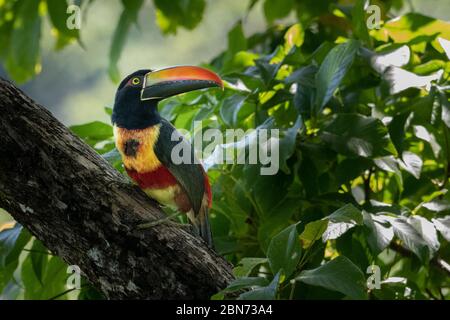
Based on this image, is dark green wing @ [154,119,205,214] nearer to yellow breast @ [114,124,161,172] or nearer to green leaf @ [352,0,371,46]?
yellow breast @ [114,124,161,172]

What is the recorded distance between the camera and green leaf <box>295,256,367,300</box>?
2020mm

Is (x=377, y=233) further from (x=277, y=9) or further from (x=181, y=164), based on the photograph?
(x=277, y=9)

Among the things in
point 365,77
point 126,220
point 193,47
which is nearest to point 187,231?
point 126,220

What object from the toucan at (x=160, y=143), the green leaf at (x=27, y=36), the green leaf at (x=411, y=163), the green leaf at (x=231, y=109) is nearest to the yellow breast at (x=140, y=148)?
the toucan at (x=160, y=143)

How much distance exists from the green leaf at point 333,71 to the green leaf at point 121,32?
3.45ft

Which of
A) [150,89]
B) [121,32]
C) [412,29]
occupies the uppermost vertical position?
[121,32]

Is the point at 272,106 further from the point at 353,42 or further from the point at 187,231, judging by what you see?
the point at 187,231

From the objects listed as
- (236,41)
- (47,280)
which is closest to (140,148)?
(47,280)

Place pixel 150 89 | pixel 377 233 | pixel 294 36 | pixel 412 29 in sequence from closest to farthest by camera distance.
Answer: pixel 377 233, pixel 150 89, pixel 412 29, pixel 294 36

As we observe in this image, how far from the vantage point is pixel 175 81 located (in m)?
2.49

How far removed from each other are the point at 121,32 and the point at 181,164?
118 centimetres

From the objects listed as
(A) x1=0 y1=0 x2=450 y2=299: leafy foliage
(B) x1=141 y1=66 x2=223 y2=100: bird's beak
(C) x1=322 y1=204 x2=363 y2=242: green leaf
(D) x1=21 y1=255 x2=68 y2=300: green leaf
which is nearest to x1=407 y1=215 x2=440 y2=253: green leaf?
(A) x1=0 y1=0 x2=450 y2=299: leafy foliage
